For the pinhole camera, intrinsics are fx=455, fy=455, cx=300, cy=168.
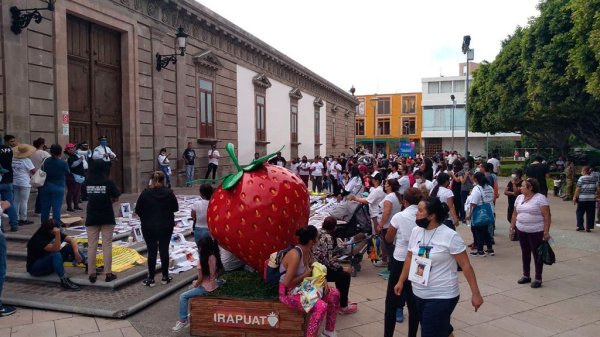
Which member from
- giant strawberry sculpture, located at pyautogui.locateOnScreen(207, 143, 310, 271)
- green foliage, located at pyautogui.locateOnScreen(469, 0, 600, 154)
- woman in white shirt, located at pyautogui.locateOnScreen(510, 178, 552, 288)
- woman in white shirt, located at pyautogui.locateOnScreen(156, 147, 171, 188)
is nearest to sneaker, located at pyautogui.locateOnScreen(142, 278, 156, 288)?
giant strawberry sculpture, located at pyautogui.locateOnScreen(207, 143, 310, 271)

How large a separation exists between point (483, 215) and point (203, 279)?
5.34m

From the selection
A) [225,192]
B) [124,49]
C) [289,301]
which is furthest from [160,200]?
[124,49]

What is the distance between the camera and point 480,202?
8.12 meters

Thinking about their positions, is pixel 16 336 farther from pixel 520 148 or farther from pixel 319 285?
pixel 520 148

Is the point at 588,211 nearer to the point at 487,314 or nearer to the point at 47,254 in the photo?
the point at 487,314

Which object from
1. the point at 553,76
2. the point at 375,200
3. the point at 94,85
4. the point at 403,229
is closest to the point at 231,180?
the point at 403,229

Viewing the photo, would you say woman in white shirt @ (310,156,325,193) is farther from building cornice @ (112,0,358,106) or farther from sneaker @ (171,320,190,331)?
sneaker @ (171,320,190,331)

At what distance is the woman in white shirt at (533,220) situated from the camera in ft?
20.9

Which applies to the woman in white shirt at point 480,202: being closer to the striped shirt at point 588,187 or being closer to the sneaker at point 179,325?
the striped shirt at point 588,187

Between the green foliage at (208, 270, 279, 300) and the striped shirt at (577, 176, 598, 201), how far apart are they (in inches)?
347

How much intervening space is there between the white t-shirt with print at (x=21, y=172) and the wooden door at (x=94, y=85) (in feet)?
11.3

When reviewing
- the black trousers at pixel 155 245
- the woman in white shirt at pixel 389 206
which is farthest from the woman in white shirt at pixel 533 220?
the black trousers at pixel 155 245

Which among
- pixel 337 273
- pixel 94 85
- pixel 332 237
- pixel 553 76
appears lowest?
pixel 337 273

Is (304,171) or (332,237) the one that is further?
(304,171)
